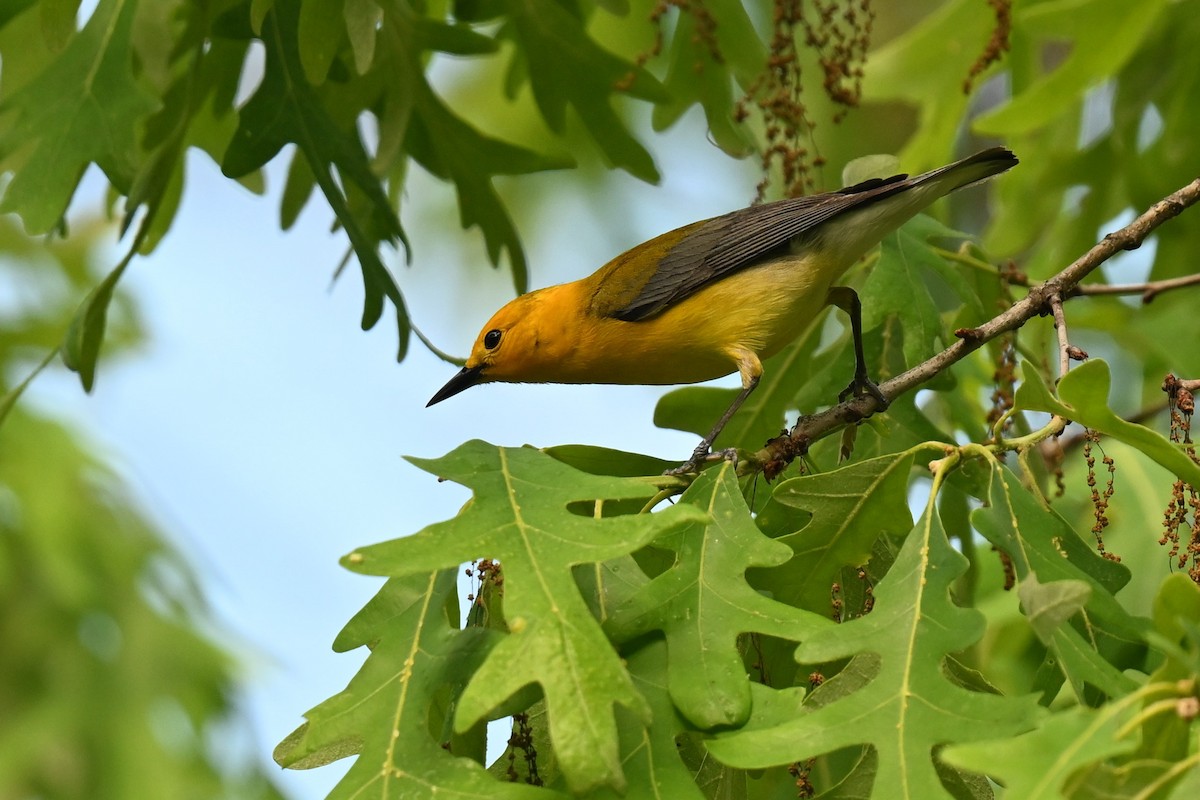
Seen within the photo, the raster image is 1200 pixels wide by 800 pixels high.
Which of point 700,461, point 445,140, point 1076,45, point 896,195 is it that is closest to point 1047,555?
point 700,461

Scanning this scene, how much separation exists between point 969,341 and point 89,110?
2.41m

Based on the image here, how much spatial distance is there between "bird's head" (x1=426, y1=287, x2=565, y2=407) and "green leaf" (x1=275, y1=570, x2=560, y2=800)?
165 centimetres

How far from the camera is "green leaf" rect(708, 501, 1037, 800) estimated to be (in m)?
2.25

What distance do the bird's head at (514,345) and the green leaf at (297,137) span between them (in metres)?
0.64

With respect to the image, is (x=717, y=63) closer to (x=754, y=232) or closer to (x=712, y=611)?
(x=754, y=232)

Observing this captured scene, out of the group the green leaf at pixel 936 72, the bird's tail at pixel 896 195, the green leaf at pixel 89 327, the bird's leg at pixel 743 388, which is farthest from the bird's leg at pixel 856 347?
the green leaf at pixel 89 327

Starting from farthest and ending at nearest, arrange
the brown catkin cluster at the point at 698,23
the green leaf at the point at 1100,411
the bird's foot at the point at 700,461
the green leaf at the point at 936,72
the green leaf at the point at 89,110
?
1. the green leaf at the point at 936,72
2. the brown catkin cluster at the point at 698,23
3. the green leaf at the point at 89,110
4. the bird's foot at the point at 700,461
5. the green leaf at the point at 1100,411

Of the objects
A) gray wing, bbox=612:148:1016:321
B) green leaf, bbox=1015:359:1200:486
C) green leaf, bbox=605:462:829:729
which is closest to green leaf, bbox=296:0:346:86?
gray wing, bbox=612:148:1016:321

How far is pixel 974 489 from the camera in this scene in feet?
11.4

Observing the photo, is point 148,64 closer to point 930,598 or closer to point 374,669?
point 374,669

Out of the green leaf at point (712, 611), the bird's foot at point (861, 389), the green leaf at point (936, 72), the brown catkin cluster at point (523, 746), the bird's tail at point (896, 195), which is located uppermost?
the green leaf at point (936, 72)

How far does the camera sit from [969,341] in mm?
3139

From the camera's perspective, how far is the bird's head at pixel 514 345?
14.1 ft

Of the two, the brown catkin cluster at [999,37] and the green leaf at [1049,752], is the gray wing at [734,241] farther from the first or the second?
the green leaf at [1049,752]
